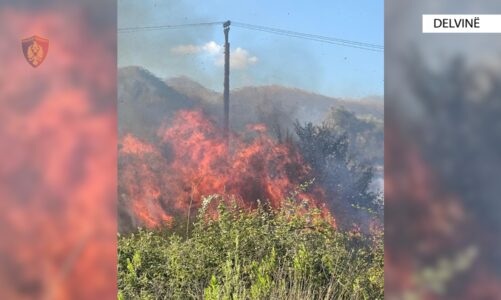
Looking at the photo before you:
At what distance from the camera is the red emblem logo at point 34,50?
111 inches

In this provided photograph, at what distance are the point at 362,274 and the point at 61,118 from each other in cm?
246

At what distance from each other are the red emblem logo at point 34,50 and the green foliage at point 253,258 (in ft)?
5.95

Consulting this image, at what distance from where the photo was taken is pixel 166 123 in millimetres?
4504

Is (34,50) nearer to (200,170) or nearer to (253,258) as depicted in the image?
(200,170)

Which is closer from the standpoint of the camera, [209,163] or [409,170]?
[409,170]

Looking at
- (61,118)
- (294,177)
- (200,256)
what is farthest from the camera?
(294,177)

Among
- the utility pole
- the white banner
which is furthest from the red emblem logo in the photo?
the white banner

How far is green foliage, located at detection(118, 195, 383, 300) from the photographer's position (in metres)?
4.14

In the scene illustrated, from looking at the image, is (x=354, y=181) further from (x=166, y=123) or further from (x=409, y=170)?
(x=409, y=170)

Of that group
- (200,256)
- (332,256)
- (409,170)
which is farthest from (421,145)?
(200,256)

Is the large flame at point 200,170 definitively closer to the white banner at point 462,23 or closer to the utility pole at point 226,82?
the utility pole at point 226,82

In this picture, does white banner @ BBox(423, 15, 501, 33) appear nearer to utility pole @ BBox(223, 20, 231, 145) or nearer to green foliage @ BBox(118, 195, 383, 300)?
utility pole @ BBox(223, 20, 231, 145)

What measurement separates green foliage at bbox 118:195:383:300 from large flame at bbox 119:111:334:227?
117mm

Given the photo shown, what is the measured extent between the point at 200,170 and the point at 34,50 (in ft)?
6.26
